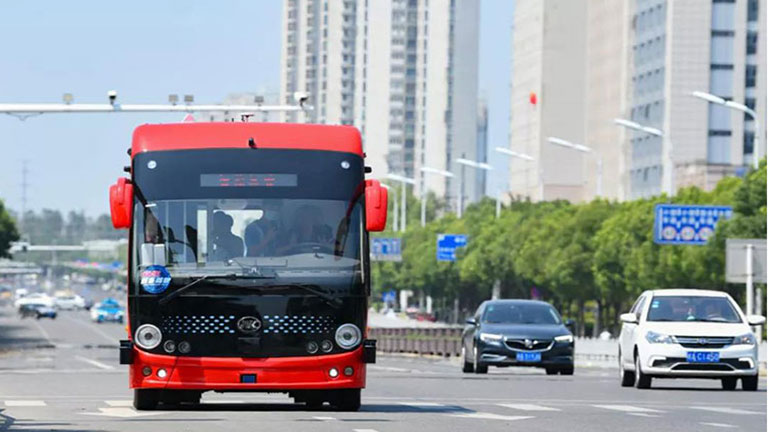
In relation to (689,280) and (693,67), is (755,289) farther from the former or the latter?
(693,67)

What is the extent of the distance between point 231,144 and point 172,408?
3087 millimetres

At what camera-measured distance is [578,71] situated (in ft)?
609

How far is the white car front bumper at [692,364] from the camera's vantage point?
33219mm

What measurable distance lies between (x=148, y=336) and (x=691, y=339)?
13147mm

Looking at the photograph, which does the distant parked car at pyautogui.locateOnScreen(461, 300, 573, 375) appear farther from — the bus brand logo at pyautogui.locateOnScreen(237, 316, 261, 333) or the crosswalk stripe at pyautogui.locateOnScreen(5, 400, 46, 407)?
the bus brand logo at pyautogui.locateOnScreen(237, 316, 261, 333)

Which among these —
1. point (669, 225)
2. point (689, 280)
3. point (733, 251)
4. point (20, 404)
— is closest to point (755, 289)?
point (689, 280)

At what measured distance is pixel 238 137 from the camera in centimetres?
2262

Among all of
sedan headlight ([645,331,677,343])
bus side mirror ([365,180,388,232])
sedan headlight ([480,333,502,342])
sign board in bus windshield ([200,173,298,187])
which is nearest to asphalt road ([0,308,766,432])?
sedan headlight ([645,331,677,343])

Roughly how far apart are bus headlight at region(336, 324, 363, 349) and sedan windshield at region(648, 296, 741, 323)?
12.5m

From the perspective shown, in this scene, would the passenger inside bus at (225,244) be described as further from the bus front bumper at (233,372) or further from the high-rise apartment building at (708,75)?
the high-rise apartment building at (708,75)

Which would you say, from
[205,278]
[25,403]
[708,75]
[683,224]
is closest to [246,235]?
[205,278]

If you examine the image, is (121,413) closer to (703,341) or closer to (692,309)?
(703,341)

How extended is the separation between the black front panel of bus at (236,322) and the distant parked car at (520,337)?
1790 cm

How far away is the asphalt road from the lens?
834 inches
